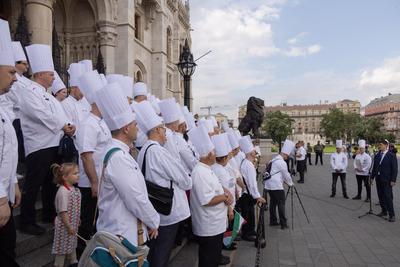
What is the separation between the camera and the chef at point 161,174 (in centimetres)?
365

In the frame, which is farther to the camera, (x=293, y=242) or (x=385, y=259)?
(x=293, y=242)

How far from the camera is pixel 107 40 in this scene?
20.3 metres

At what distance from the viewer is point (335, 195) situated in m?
13.9

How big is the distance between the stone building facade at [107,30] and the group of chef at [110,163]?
9.21m

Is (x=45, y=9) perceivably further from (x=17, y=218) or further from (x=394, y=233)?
(x=394, y=233)

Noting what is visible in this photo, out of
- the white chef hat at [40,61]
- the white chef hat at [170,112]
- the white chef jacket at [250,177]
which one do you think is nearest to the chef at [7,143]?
the white chef hat at [40,61]

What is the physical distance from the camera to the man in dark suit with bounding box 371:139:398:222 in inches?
376

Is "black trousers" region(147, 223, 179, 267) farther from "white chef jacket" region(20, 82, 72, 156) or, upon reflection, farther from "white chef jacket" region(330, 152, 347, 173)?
"white chef jacket" region(330, 152, 347, 173)

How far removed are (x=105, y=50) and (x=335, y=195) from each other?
14.6 m

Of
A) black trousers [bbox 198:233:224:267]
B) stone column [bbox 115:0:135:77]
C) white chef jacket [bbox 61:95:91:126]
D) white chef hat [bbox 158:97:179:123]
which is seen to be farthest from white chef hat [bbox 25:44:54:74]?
stone column [bbox 115:0:135:77]

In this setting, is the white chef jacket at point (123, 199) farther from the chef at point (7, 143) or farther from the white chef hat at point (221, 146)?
the white chef hat at point (221, 146)

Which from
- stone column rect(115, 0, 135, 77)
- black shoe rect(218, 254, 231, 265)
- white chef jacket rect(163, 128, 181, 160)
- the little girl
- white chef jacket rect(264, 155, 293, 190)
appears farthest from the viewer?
stone column rect(115, 0, 135, 77)

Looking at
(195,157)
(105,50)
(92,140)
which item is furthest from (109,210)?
(105,50)

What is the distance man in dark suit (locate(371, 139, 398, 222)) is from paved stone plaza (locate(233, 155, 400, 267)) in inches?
16.8
